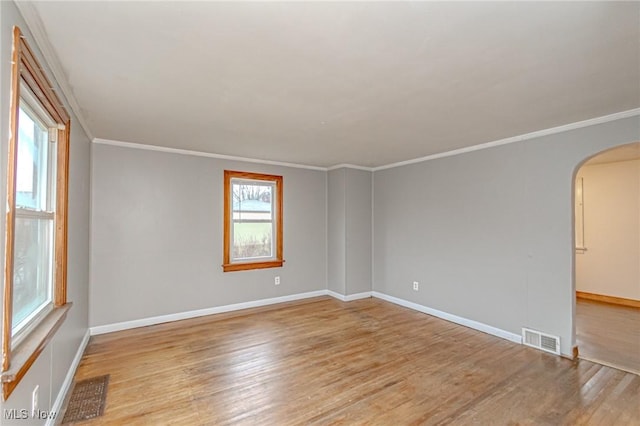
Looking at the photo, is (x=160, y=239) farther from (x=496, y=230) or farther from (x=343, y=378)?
(x=496, y=230)

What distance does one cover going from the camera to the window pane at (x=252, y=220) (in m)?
4.89

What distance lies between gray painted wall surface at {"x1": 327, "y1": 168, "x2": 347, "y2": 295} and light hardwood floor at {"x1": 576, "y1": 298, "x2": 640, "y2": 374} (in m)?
3.21

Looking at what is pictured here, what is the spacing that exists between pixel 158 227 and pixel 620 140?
5255 mm

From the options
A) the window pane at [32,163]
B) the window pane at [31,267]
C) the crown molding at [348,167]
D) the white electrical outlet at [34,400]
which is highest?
the crown molding at [348,167]

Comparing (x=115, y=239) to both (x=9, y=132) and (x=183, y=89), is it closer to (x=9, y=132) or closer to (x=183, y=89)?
(x=183, y=89)

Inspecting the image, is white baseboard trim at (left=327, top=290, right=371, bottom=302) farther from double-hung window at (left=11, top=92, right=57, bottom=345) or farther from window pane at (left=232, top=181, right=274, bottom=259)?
double-hung window at (left=11, top=92, right=57, bottom=345)

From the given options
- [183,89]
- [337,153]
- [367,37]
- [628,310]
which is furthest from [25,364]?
[628,310]

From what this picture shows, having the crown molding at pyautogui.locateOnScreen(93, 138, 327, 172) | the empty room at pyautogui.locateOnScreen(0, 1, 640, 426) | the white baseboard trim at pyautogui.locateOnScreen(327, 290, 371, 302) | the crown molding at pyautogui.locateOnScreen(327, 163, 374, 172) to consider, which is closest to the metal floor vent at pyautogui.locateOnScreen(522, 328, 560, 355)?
the empty room at pyautogui.locateOnScreen(0, 1, 640, 426)

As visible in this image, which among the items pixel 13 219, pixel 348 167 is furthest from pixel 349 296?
pixel 13 219

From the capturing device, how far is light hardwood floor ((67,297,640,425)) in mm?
2213

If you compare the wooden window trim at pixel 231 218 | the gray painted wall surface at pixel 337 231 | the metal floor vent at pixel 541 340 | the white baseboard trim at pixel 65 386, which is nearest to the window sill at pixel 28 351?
the white baseboard trim at pixel 65 386

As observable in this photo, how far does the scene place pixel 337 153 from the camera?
452cm

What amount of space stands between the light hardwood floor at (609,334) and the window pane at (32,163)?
4.95m

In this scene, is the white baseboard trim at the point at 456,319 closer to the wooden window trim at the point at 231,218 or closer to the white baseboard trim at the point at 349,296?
the white baseboard trim at the point at 349,296
